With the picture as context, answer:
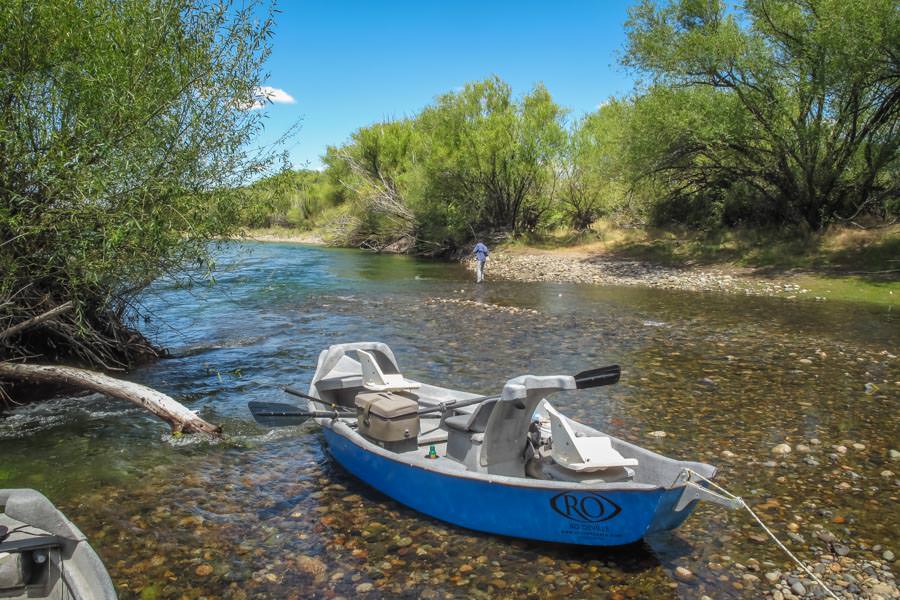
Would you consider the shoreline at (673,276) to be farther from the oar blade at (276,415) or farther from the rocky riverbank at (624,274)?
the oar blade at (276,415)

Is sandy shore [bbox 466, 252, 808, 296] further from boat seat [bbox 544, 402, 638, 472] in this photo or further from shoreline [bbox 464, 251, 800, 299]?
boat seat [bbox 544, 402, 638, 472]

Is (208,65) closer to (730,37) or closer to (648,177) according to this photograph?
(730,37)

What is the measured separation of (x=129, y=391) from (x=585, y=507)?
720cm

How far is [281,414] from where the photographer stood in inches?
332

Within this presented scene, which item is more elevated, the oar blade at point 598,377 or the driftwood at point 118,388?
the oar blade at point 598,377

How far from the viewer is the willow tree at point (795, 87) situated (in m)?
23.9

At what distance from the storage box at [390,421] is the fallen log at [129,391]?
9.95 ft

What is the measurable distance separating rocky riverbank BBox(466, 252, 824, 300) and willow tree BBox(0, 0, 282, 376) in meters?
22.0

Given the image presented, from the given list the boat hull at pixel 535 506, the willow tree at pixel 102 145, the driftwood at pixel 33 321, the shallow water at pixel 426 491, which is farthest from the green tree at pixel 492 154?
the boat hull at pixel 535 506

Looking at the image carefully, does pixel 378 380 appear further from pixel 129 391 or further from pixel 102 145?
pixel 102 145

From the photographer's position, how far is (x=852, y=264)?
26.7 meters

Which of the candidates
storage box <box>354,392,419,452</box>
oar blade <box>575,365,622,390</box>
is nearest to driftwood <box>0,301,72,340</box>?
storage box <box>354,392,419,452</box>

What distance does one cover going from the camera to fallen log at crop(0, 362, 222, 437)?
30.3 ft

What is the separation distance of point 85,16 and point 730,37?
26.1 meters
